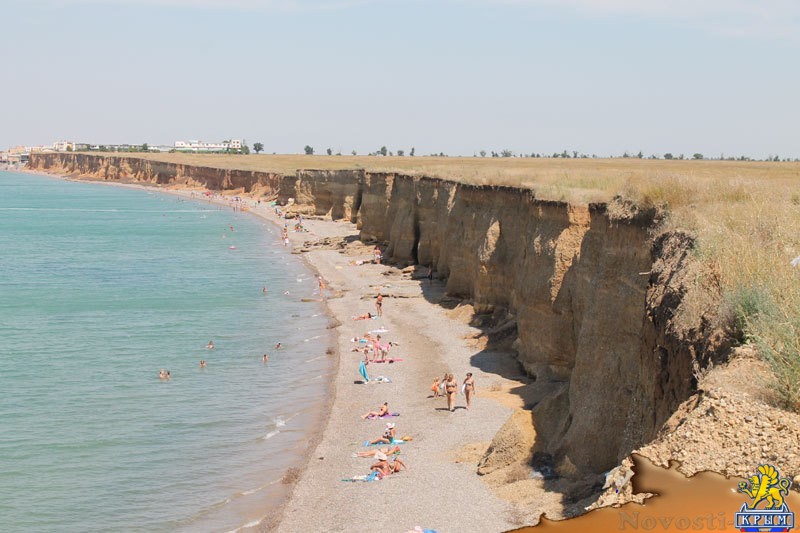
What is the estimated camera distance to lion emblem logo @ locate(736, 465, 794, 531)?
21.7 feet

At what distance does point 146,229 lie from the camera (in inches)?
3674

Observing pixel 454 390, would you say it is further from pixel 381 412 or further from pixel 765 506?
pixel 765 506

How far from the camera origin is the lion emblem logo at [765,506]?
661 centimetres

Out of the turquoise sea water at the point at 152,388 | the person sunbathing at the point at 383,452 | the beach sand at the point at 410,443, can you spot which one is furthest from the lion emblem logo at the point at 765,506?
the person sunbathing at the point at 383,452

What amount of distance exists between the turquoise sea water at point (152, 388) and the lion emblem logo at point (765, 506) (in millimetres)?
14537

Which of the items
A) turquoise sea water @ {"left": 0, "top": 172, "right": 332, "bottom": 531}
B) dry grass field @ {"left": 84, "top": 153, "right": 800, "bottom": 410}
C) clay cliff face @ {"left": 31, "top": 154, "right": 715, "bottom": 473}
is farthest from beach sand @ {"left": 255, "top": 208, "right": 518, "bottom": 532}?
dry grass field @ {"left": 84, "top": 153, "right": 800, "bottom": 410}

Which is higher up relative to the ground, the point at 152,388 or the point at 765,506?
the point at 765,506

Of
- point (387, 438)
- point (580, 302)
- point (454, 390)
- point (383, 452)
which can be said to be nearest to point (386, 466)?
point (383, 452)

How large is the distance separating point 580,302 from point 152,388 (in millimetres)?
15802

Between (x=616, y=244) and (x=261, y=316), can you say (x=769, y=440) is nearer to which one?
(x=616, y=244)

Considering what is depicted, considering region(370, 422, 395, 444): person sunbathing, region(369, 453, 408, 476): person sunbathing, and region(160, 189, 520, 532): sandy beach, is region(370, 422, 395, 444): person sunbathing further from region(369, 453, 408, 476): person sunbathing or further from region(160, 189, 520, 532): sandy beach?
region(369, 453, 408, 476): person sunbathing

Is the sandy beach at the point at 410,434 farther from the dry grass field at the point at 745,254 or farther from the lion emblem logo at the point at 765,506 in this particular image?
the lion emblem logo at the point at 765,506

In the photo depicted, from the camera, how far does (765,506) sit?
6883 millimetres

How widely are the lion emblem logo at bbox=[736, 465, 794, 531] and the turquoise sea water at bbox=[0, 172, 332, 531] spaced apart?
47.7 ft
